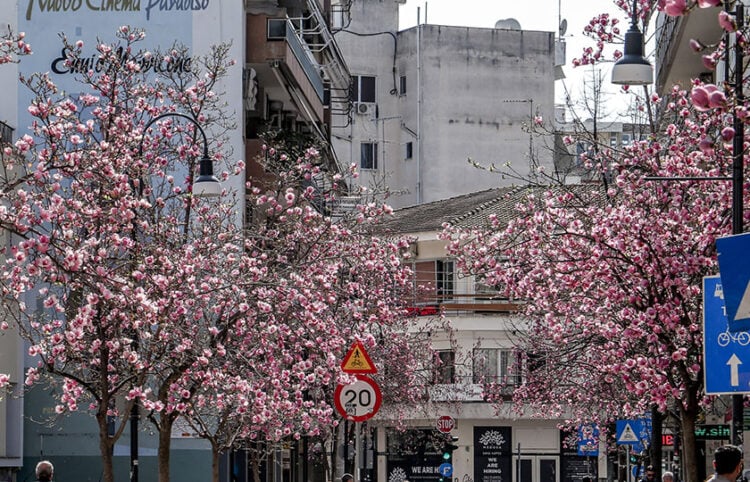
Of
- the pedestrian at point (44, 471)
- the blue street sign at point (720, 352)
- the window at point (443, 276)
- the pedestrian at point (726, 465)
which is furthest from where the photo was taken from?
the window at point (443, 276)

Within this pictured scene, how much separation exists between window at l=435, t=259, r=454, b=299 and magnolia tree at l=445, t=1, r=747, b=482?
32.9 meters

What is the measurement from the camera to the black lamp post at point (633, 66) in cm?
1927

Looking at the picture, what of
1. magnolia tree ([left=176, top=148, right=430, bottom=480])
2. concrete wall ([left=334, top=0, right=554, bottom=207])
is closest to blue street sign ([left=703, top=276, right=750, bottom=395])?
magnolia tree ([left=176, top=148, right=430, bottom=480])

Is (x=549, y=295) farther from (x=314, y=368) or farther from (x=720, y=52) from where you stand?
(x=720, y=52)

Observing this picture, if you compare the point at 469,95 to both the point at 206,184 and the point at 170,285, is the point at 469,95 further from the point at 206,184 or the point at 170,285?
the point at 170,285

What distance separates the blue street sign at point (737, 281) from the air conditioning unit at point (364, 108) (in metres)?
62.4

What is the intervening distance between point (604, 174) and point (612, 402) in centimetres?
1156

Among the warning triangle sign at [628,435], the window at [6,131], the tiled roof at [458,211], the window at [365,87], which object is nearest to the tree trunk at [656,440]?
the warning triangle sign at [628,435]

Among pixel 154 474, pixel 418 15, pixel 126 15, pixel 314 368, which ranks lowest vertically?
pixel 154 474

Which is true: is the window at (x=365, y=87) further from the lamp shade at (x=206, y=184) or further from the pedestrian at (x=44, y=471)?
the pedestrian at (x=44, y=471)

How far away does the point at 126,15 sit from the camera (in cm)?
4122

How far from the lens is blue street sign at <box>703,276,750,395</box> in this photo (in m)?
13.9

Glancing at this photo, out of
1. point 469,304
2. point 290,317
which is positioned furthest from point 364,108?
point 290,317

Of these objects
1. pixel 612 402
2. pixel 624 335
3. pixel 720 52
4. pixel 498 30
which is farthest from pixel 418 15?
pixel 720 52
